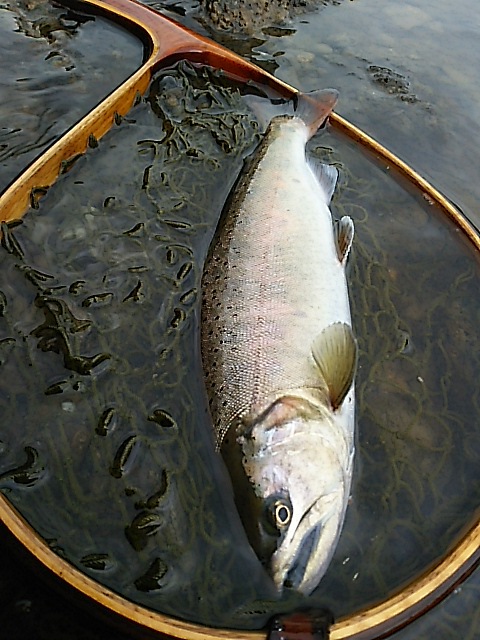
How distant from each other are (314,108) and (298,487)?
2.05 meters

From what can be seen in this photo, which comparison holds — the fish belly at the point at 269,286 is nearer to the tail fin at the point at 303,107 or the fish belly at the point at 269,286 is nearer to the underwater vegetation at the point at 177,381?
the underwater vegetation at the point at 177,381

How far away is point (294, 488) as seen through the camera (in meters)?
1.80

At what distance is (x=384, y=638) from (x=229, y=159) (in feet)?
7.35

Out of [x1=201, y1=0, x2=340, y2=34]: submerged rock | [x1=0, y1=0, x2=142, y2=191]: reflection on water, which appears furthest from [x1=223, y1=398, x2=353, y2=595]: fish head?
[x1=201, y1=0, x2=340, y2=34]: submerged rock

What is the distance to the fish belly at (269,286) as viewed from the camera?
82.4 inches

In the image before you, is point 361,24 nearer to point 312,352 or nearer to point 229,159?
point 229,159

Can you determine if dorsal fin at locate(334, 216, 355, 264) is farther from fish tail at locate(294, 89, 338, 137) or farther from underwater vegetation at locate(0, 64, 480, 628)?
fish tail at locate(294, 89, 338, 137)

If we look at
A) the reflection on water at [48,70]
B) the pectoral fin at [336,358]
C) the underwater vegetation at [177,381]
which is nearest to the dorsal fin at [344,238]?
the underwater vegetation at [177,381]

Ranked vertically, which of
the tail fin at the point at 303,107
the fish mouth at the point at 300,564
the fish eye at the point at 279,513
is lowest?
the fish mouth at the point at 300,564

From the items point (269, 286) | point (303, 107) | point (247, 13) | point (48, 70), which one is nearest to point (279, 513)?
point (269, 286)

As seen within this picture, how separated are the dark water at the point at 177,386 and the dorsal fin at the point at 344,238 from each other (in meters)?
0.14

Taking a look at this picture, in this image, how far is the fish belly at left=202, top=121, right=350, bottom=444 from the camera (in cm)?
209

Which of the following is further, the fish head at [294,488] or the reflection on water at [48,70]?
the reflection on water at [48,70]

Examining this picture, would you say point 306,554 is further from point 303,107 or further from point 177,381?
point 303,107
